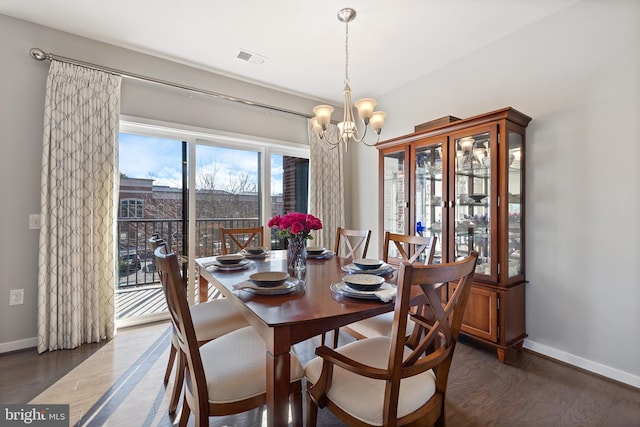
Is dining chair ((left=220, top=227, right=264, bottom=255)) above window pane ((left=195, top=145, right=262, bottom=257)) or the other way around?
the other way around

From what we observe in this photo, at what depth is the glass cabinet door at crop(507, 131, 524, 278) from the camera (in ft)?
7.48

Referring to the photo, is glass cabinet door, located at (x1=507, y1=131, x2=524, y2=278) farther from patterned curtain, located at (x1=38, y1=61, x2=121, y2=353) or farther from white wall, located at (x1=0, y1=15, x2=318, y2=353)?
white wall, located at (x1=0, y1=15, x2=318, y2=353)

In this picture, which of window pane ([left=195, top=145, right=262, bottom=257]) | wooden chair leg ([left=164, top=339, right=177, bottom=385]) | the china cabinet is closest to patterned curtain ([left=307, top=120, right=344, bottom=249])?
Answer: window pane ([left=195, top=145, right=262, bottom=257])

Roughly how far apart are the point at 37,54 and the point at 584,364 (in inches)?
187

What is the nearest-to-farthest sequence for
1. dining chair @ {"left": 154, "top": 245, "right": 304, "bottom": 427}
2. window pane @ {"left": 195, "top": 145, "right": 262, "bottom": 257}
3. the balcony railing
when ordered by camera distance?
dining chair @ {"left": 154, "top": 245, "right": 304, "bottom": 427} < the balcony railing < window pane @ {"left": 195, "top": 145, "right": 262, "bottom": 257}

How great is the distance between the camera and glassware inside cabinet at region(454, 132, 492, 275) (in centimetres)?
231

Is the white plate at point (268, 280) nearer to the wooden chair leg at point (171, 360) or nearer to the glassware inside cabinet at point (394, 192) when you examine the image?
the wooden chair leg at point (171, 360)

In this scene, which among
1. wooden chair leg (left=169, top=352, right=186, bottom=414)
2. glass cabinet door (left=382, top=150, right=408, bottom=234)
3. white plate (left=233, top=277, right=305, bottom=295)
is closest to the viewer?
white plate (left=233, top=277, right=305, bottom=295)

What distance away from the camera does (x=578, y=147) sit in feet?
6.86

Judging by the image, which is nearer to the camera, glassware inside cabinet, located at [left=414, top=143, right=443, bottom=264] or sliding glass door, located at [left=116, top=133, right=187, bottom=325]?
glassware inside cabinet, located at [left=414, top=143, right=443, bottom=264]

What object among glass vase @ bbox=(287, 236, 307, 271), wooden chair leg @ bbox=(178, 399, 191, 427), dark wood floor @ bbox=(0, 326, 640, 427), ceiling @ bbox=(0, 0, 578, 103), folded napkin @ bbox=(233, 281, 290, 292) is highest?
ceiling @ bbox=(0, 0, 578, 103)

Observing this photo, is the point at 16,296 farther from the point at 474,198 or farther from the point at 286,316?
the point at 474,198

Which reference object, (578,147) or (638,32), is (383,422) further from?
(638,32)

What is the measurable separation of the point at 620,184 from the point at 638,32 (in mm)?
976
